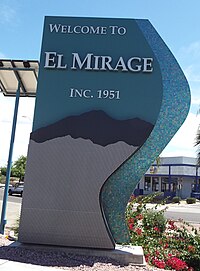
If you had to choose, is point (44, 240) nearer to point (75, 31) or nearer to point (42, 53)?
point (42, 53)

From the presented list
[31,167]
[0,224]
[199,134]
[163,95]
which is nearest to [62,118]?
[31,167]

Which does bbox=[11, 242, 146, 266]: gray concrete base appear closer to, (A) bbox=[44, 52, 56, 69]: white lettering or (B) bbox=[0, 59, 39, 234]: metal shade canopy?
(B) bbox=[0, 59, 39, 234]: metal shade canopy

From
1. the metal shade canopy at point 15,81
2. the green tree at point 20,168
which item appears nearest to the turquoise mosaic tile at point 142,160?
the metal shade canopy at point 15,81

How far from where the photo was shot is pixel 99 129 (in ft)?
20.8

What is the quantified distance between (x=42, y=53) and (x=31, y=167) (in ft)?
8.50

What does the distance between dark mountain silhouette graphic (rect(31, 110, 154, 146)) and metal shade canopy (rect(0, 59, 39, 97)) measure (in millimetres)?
2334

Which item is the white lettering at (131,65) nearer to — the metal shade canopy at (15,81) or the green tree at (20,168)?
the metal shade canopy at (15,81)

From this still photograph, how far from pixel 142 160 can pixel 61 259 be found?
2.50 meters

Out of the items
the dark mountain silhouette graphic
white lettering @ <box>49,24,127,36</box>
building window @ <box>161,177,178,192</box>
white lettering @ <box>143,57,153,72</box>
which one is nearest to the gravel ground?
the dark mountain silhouette graphic

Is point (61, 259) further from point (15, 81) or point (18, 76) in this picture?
point (15, 81)

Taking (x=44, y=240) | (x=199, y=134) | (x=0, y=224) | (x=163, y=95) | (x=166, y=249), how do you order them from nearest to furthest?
(x=44, y=240) → (x=163, y=95) → (x=166, y=249) → (x=0, y=224) → (x=199, y=134)

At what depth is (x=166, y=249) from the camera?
7.37 m

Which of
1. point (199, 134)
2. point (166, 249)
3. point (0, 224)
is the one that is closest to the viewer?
point (166, 249)

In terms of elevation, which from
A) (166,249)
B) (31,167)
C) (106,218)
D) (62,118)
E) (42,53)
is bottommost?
(166,249)
